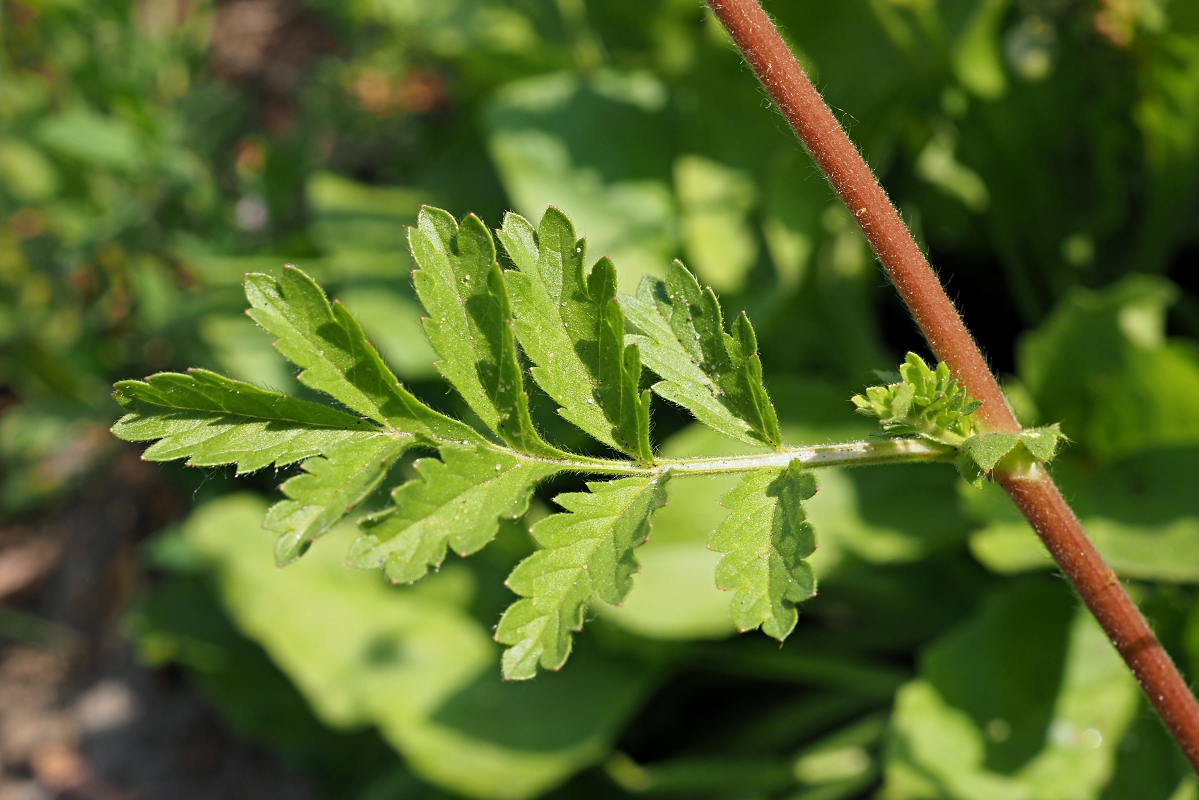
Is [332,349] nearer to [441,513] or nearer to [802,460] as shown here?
[441,513]

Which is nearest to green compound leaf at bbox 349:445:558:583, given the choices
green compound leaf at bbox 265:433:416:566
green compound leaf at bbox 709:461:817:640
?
green compound leaf at bbox 265:433:416:566

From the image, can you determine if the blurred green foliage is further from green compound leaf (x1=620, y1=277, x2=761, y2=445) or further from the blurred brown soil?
green compound leaf (x1=620, y1=277, x2=761, y2=445)

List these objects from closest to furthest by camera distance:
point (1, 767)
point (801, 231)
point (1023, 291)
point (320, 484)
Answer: point (320, 484)
point (801, 231)
point (1023, 291)
point (1, 767)

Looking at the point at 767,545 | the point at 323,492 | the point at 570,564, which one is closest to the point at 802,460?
the point at 767,545

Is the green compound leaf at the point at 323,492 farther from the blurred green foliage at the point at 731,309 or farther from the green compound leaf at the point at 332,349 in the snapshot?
the blurred green foliage at the point at 731,309

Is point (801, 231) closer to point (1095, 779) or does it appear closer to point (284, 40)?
point (1095, 779)

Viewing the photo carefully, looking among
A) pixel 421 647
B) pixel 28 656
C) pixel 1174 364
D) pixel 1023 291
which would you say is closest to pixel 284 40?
pixel 28 656
